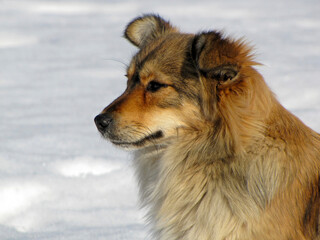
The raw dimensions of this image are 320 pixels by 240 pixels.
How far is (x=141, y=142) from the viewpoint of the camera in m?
3.42

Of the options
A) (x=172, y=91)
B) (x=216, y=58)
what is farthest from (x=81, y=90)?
(x=216, y=58)

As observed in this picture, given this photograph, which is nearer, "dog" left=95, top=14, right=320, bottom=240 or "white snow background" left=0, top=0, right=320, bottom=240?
"dog" left=95, top=14, right=320, bottom=240

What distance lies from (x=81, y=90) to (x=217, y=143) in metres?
5.06

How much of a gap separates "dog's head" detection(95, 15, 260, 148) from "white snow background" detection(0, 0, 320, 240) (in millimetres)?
350

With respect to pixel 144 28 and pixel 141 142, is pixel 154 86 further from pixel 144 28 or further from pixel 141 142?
pixel 144 28

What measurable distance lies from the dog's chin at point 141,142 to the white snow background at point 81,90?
50cm

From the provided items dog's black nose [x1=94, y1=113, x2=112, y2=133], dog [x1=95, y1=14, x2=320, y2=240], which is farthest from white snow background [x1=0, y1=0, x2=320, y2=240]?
dog's black nose [x1=94, y1=113, x2=112, y2=133]

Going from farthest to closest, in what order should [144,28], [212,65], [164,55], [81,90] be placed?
1. [81,90]
2. [144,28]
3. [164,55]
4. [212,65]

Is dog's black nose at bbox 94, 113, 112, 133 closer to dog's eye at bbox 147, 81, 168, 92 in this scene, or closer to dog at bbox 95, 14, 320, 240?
dog at bbox 95, 14, 320, 240

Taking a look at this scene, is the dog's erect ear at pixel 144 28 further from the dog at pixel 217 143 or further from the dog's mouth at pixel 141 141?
the dog's mouth at pixel 141 141

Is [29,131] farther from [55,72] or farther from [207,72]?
[207,72]

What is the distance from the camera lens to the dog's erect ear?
412 centimetres

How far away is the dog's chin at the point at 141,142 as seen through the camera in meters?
3.37

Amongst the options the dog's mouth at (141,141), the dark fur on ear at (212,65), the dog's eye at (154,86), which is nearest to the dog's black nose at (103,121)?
the dog's mouth at (141,141)
